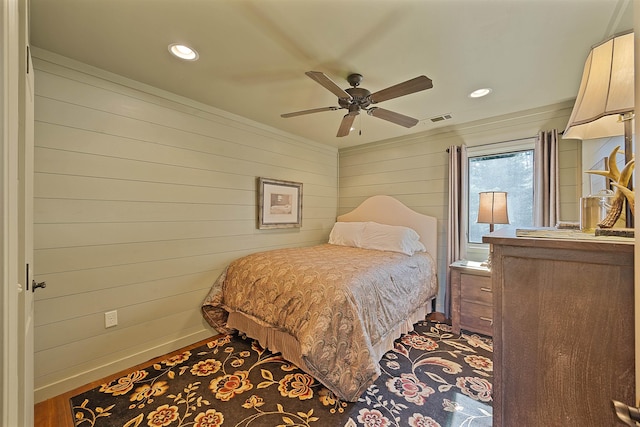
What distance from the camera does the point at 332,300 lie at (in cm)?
188

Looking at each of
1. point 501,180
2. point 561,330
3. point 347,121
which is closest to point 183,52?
point 347,121

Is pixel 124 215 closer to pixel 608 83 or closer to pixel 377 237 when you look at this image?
pixel 377 237

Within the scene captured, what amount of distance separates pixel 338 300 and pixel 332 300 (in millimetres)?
43

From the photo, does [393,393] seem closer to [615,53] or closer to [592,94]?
[592,94]

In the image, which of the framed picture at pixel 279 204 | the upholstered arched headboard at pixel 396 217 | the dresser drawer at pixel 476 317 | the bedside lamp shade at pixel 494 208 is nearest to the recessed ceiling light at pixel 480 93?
the bedside lamp shade at pixel 494 208

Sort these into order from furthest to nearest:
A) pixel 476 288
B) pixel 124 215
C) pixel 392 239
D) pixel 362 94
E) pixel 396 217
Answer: pixel 396 217 < pixel 392 239 < pixel 476 288 < pixel 124 215 < pixel 362 94

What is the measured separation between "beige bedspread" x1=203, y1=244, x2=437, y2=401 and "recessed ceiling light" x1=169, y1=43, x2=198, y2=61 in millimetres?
1785

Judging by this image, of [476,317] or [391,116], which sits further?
[476,317]

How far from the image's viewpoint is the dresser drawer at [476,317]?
267 cm

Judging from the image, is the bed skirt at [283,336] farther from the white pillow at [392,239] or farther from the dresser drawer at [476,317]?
the white pillow at [392,239]

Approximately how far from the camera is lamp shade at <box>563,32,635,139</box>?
80 cm

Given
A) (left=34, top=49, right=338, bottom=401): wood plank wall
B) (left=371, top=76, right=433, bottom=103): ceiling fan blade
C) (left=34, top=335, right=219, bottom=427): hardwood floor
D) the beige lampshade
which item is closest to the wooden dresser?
(left=371, top=76, right=433, bottom=103): ceiling fan blade

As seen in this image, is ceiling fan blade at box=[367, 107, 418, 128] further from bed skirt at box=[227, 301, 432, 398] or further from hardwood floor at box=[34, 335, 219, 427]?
hardwood floor at box=[34, 335, 219, 427]

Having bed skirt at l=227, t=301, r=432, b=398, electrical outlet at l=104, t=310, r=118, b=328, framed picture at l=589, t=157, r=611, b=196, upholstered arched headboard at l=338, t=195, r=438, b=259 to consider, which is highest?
framed picture at l=589, t=157, r=611, b=196
